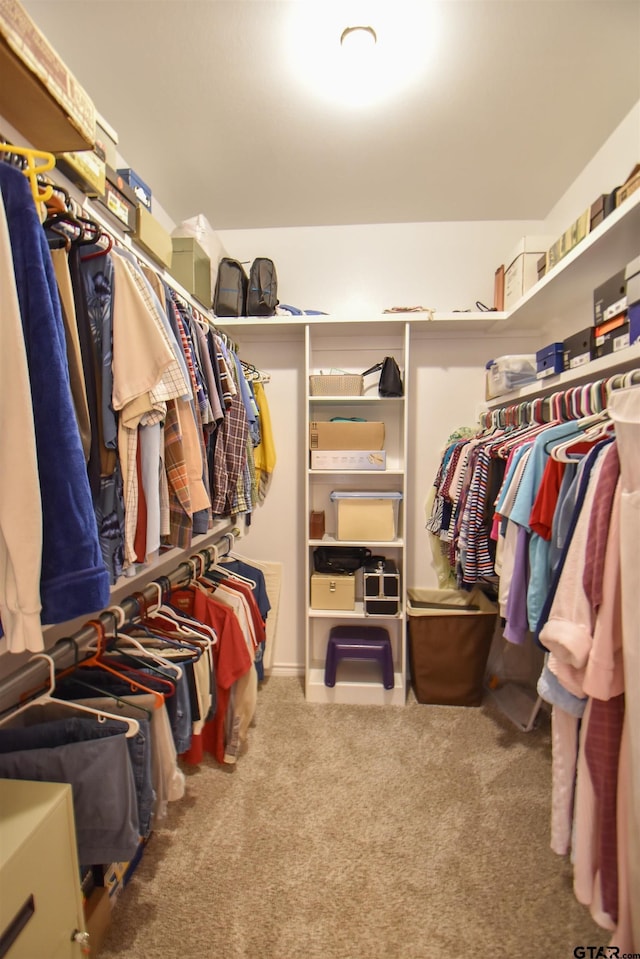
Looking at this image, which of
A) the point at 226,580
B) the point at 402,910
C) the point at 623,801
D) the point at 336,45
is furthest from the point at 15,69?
the point at 402,910

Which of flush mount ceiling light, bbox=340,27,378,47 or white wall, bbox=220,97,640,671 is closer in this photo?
flush mount ceiling light, bbox=340,27,378,47

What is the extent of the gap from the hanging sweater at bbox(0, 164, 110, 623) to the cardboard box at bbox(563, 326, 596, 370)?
5.07ft

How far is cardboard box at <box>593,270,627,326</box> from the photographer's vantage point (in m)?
1.19

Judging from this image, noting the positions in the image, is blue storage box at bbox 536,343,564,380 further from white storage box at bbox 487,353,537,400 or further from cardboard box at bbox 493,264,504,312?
cardboard box at bbox 493,264,504,312

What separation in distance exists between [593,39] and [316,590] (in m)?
2.53

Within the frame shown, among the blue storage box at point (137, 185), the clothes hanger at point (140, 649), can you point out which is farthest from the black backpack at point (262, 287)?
the clothes hanger at point (140, 649)

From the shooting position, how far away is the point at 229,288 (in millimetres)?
2205

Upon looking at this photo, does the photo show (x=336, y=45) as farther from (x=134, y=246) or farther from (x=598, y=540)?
(x=598, y=540)

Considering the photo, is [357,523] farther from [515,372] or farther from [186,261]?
[186,261]

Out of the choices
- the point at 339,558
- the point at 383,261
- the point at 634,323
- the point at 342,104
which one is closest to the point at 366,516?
the point at 339,558

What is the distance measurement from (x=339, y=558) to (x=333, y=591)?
200 millimetres

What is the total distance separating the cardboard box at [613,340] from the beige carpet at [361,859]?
1732 millimetres

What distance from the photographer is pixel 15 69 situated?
786 millimetres

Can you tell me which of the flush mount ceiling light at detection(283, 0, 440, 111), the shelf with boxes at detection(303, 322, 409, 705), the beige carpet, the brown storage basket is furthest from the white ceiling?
the beige carpet
